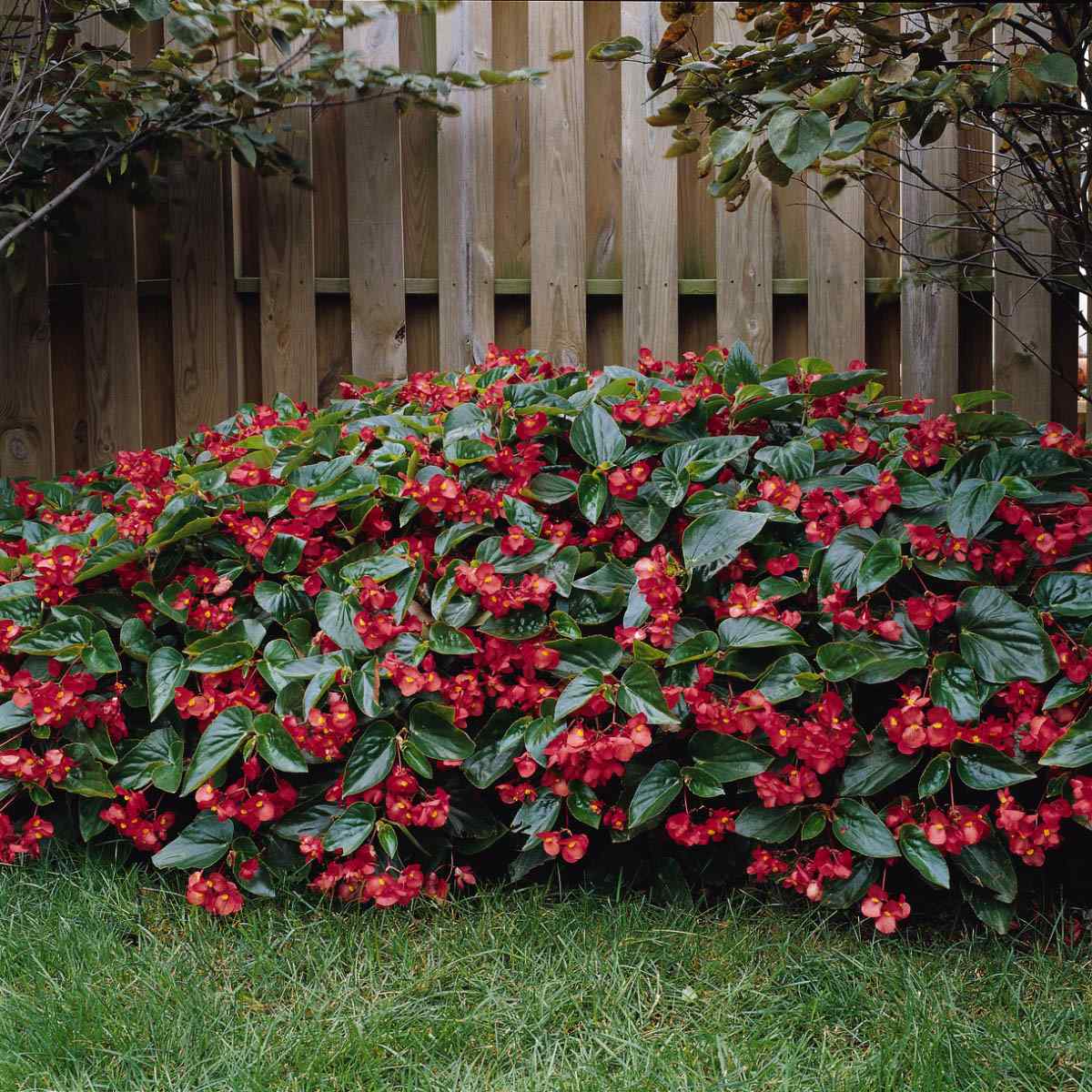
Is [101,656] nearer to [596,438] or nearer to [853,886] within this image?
[596,438]

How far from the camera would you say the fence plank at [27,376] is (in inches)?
118

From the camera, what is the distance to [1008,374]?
280 centimetres

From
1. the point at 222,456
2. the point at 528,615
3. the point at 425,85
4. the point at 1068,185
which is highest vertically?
the point at 425,85

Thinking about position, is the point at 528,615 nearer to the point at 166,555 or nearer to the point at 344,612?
the point at 344,612

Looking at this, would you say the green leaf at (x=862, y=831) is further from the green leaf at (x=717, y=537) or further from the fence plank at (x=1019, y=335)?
the fence plank at (x=1019, y=335)

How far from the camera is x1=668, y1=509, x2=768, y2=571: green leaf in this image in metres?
1.58

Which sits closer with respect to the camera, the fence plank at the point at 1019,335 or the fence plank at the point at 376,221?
the fence plank at the point at 1019,335

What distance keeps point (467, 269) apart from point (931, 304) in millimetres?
1293

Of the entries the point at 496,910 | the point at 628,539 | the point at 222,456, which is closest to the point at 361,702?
the point at 496,910

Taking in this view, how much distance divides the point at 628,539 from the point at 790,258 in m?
1.55

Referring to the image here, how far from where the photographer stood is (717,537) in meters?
1.60

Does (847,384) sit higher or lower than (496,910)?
higher

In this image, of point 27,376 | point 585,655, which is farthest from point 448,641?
point 27,376

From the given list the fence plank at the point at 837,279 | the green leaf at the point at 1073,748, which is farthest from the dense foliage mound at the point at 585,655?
the fence plank at the point at 837,279
